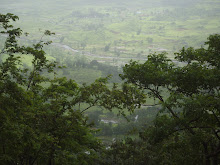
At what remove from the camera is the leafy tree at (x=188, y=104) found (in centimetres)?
962

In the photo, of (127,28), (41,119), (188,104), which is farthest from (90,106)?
(127,28)

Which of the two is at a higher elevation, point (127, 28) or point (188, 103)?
point (127, 28)

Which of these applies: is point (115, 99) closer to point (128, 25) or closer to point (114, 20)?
point (128, 25)

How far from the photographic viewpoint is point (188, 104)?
9266 mm

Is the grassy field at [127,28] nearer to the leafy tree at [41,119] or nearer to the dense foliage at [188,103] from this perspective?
the dense foliage at [188,103]

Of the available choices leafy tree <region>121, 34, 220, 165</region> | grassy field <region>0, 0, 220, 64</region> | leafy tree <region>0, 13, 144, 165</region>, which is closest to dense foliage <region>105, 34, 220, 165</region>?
leafy tree <region>121, 34, 220, 165</region>

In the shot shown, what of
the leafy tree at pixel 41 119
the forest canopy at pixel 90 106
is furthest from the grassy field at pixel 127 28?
the leafy tree at pixel 41 119

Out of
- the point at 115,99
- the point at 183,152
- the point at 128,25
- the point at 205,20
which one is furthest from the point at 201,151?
the point at 205,20

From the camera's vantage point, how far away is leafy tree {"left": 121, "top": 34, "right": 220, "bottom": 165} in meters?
9.62

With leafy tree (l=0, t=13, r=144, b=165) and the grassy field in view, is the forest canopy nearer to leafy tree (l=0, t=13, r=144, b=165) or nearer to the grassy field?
leafy tree (l=0, t=13, r=144, b=165)

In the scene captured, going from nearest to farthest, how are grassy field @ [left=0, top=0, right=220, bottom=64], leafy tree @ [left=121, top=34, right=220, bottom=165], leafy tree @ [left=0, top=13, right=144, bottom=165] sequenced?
leafy tree @ [left=0, top=13, right=144, bottom=165]
leafy tree @ [left=121, top=34, right=220, bottom=165]
grassy field @ [left=0, top=0, right=220, bottom=64]

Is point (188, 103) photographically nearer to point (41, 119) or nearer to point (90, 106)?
point (90, 106)

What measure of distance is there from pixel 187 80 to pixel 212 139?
2869mm

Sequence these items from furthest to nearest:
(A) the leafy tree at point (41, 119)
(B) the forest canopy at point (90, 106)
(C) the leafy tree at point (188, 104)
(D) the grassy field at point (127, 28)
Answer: (D) the grassy field at point (127, 28)
(C) the leafy tree at point (188, 104)
(B) the forest canopy at point (90, 106)
(A) the leafy tree at point (41, 119)
